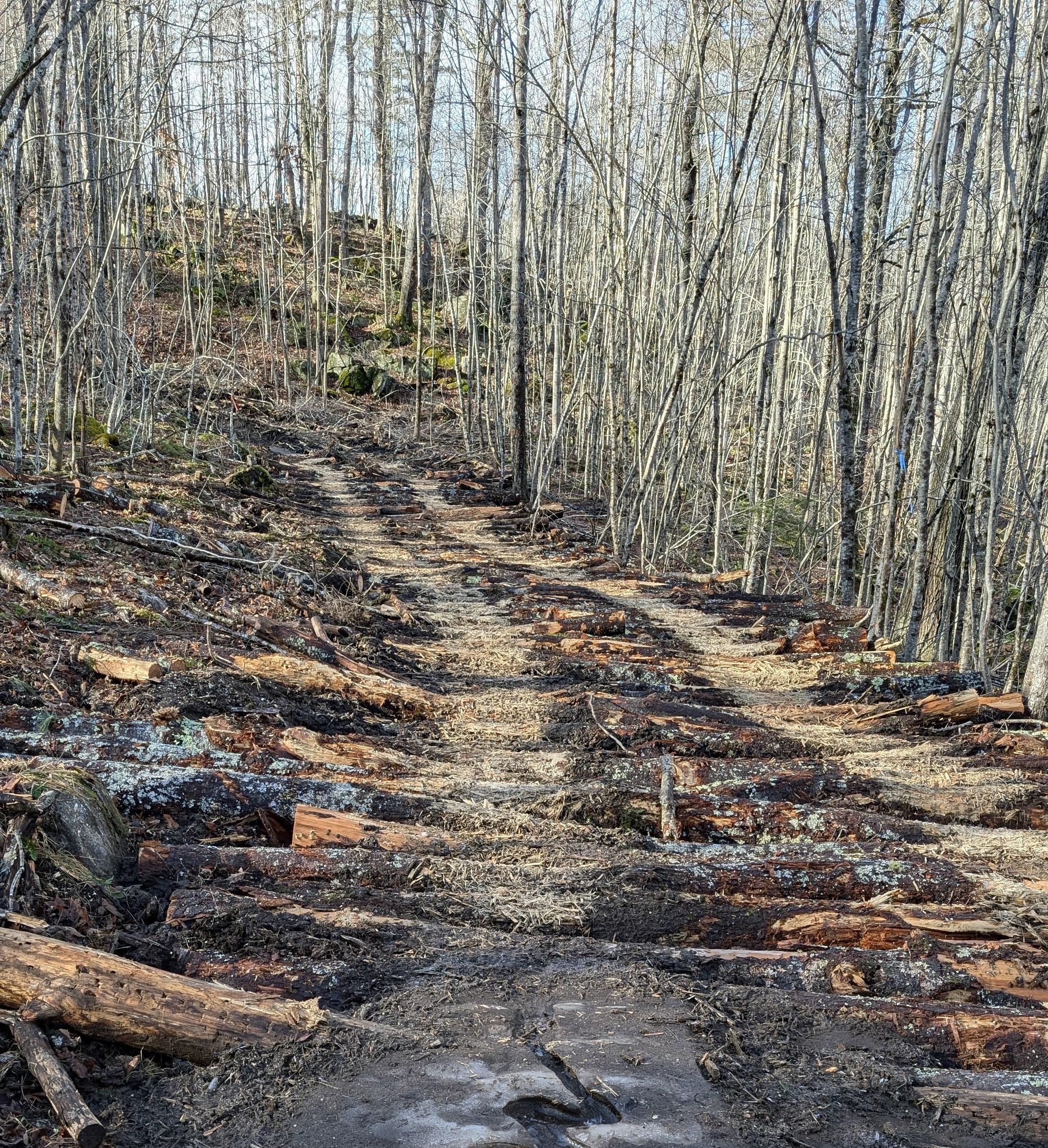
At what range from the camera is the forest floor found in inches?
67.9

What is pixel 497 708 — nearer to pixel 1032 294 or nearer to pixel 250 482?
pixel 1032 294

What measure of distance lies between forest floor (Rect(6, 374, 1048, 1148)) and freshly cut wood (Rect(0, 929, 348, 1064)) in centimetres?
5

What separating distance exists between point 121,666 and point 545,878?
2.01m

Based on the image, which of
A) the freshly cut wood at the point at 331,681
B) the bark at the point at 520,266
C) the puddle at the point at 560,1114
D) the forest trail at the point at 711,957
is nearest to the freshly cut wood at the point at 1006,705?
the forest trail at the point at 711,957

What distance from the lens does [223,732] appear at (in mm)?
3357

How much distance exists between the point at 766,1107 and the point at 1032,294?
487 centimetres

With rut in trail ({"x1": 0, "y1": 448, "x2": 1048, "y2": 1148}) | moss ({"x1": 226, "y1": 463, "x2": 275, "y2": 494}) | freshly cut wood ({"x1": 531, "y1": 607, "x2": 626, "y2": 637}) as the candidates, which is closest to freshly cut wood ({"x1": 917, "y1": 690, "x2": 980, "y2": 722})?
rut in trail ({"x1": 0, "y1": 448, "x2": 1048, "y2": 1148})

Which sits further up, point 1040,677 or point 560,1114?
point 1040,677

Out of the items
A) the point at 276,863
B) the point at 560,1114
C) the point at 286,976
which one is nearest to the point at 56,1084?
the point at 286,976

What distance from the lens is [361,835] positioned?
9.27 ft

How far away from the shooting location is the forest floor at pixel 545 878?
1.73m

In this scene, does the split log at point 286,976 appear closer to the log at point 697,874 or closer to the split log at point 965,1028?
the log at point 697,874

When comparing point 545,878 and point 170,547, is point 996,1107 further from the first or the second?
point 170,547

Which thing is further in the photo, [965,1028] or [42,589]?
[42,589]
